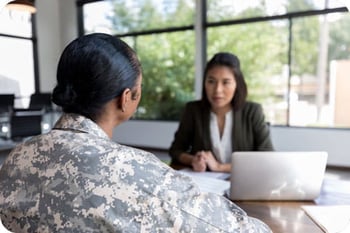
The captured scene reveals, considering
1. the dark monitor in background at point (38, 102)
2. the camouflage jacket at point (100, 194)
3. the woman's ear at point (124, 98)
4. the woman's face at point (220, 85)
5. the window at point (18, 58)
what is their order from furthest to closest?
the window at point (18, 58), the dark monitor in background at point (38, 102), the woman's face at point (220, 85), the woman's ear at point (124, 98), the camouflage jacket at point (100, 194)

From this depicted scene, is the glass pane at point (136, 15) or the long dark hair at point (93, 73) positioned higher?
the glass pane at point (136, 15)

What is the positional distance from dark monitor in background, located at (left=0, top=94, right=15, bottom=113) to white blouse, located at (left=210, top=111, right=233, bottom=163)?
15.6ft

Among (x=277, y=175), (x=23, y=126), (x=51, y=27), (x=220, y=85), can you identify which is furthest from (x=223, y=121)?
(x=51, y=27)

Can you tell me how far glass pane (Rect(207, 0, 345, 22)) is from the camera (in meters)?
4.20

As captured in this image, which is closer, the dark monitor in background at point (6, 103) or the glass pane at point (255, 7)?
the glass pane at point (255, 7)

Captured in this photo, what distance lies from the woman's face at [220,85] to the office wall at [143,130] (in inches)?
70.5

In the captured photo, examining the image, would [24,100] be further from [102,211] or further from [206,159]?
[102,211]

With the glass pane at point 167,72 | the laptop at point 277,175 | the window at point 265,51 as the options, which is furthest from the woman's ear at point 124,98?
the glass pane at point 167,72

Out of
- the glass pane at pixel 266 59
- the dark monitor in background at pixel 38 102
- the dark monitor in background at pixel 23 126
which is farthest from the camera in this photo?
the dark monitor in background at pixel 38 102

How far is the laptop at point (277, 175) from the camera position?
94cm

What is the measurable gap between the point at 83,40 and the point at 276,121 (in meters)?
4.31

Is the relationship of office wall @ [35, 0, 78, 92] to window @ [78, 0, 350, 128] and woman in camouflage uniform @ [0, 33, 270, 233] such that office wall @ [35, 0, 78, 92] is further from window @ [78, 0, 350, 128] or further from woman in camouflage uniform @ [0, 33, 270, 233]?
woman in camouflage uniform @ [0, 33, 270, 233]

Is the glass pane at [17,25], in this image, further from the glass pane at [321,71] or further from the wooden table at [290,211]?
the wooden table at [290,211]

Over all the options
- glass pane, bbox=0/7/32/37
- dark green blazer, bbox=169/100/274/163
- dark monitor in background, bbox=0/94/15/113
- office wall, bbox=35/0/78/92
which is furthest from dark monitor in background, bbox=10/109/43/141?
dark green blazer, bbox=169/100/274/163
